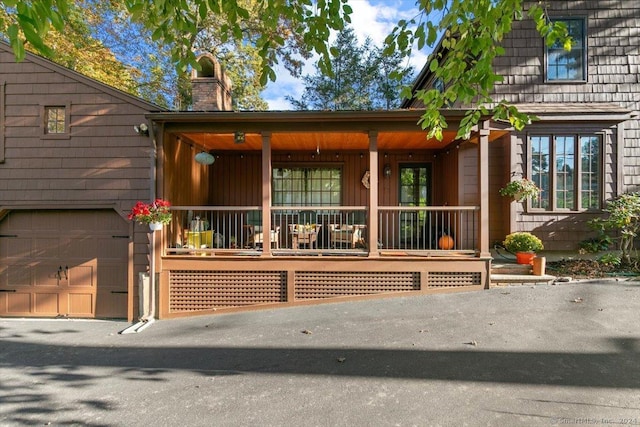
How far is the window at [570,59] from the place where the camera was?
310 inches

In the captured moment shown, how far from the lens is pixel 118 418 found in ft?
10.3

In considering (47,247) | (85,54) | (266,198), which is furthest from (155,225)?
(85,54)

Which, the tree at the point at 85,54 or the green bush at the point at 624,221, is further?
the tree at the point at 85,54

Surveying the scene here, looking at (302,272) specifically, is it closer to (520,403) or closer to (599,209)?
(520,403)

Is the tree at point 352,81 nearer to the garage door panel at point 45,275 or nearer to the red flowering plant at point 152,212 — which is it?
the red flowering plant at point 152,212

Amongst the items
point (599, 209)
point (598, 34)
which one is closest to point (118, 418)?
point (599, 209)

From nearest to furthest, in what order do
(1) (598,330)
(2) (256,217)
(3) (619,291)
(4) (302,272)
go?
(1) (598,330), (3) (619,291), (4) (302,272), (2) (256,217)

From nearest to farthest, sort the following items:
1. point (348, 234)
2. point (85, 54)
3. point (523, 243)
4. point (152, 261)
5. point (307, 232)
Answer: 1. point (152, 261)
2. point (523, 243)
3. point (307, 232)
4. point (348, 234)
5. point (85, 54)

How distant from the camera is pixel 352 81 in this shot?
22.8 meters

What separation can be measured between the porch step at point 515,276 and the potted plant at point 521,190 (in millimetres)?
1449

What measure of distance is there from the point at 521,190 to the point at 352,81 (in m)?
17.7

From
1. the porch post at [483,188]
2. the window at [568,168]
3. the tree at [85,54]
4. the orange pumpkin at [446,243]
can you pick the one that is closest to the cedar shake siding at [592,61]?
the window at [568,168]

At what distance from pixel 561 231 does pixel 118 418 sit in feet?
27.9

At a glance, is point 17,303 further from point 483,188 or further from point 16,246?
point 483,188
